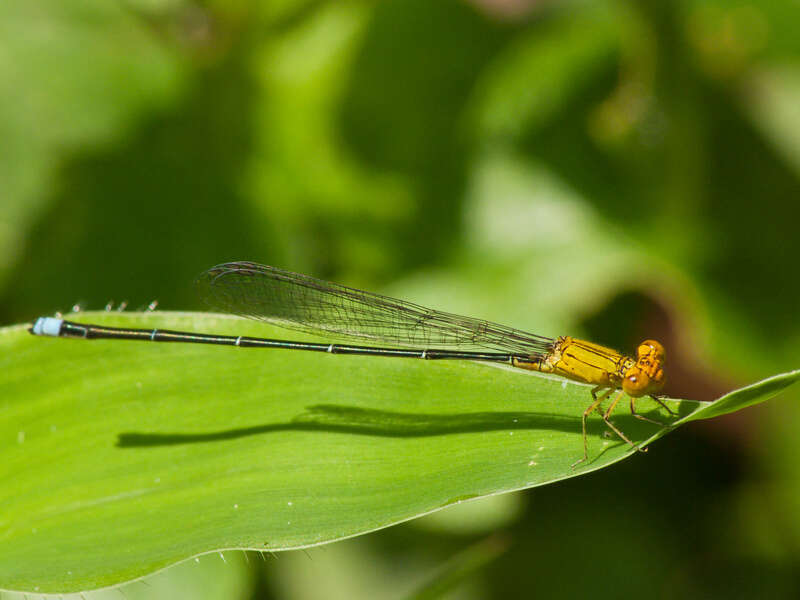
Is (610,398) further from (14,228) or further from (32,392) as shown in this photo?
(14,228)

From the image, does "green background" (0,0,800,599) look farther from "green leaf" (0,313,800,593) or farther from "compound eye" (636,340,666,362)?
"green leaf" (0,313,800,593)

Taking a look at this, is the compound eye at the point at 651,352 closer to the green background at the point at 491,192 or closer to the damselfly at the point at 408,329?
the damselfly at the point at 408,329

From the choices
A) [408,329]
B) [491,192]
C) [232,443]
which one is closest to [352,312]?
[408,329]

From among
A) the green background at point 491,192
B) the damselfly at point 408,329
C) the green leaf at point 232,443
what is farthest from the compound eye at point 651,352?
the green background at point 491,192

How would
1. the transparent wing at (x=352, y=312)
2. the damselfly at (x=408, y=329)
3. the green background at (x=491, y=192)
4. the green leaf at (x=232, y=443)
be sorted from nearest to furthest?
1. the green leaf at (x=232, y=443)
2. the damselfly at (x=408, y=329)
3. the transparent wing at (x=352, y=312)
4. the green background at (x=491, y=192)

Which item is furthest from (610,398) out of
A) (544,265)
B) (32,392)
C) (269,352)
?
(544,265)

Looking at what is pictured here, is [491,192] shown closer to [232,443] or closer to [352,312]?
[352,312]
